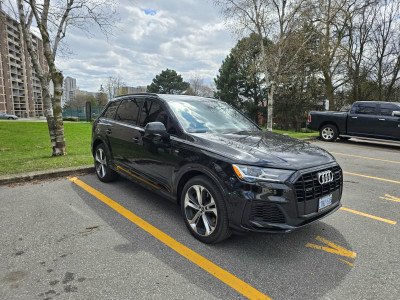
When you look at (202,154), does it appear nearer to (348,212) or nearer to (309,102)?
(348,212)

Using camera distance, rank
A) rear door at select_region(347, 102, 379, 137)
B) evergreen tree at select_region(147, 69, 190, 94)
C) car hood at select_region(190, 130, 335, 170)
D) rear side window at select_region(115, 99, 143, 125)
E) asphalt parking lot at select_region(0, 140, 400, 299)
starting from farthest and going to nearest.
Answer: evergreen tree at select_region(147, 69, 190, 94) → rear door at select_region(347, 102, 379, 137) → rear side window at select_region(115, 99, 143, 125) → car hood at select_region(190, 130, 335, 170) → asphalt parking lot at select_region(0, 140, 400, 299)

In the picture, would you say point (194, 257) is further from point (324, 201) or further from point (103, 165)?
point (103, 165)

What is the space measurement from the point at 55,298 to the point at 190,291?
1066mm

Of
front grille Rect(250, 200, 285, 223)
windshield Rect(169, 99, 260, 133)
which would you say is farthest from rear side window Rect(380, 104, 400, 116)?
front grille Rect(250, 200, 285, 223)

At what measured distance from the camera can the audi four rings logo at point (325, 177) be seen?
8.74ft

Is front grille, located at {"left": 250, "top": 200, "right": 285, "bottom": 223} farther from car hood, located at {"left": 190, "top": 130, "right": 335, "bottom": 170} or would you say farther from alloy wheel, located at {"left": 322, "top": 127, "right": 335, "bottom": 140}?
alloy wheel, located at {"left": 322, "top": 127, "right": 335, "bottom": 140}

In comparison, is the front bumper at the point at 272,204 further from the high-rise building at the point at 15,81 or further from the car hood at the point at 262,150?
the high-rise building at the point at 15,81

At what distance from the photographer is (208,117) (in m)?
3.72

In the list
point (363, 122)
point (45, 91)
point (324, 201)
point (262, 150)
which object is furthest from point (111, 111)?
point (363, 122)

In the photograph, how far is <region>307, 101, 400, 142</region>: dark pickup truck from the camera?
A: 10.1m

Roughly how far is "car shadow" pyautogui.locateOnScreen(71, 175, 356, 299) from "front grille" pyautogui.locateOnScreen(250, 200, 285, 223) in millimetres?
467

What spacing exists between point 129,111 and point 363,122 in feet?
33.6

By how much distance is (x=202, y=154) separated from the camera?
282cm

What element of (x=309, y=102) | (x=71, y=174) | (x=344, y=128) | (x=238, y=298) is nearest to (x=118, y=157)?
(x=71, y=174)
